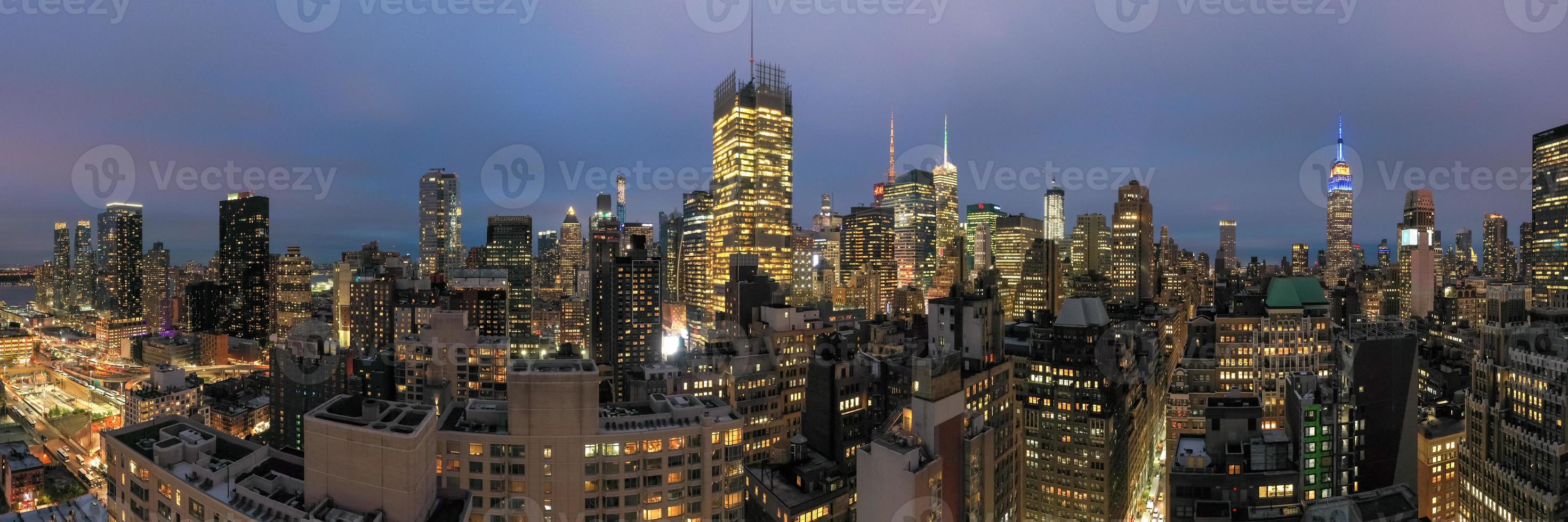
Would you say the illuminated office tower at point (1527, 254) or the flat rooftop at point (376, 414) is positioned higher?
the illuminated office tower at point (1527, 254)

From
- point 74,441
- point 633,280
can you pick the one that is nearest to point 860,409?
point 633,280

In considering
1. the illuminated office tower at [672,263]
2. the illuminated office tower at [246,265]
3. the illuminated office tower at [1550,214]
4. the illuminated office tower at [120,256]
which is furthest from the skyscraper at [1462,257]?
the illuminated office tower at [120,256]

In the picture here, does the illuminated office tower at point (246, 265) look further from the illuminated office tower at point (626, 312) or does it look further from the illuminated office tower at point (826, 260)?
the illuminated office tower at point (826, 260)

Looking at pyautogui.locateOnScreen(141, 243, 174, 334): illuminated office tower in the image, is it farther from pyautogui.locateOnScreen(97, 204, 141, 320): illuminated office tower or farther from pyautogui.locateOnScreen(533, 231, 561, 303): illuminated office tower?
pyautogui.locateOnScreen(533, 231, 561, 303): illuminated office tower

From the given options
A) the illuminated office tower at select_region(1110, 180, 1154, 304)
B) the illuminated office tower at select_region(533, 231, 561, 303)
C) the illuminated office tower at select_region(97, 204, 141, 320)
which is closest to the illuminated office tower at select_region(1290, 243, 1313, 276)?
the illuminated office tower at select_region(1110, 180, 1154, 304)

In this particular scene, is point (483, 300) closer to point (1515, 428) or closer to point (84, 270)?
point (1515, 428)

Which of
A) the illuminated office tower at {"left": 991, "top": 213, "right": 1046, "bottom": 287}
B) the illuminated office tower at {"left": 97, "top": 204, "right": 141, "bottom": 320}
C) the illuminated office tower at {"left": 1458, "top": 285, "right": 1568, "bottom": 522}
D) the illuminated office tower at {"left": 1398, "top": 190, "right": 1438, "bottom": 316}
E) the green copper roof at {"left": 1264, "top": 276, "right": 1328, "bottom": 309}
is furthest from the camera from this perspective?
the illuminated office tower at {"left": 991, "top": 213, "right": 1046, "bottom": 287}

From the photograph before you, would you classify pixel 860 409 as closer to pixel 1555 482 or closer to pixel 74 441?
pixel 1555 482
